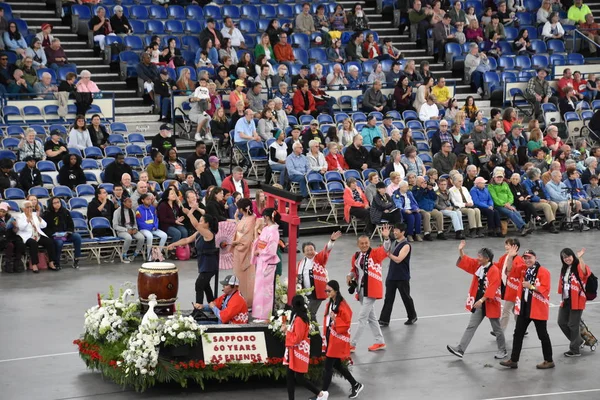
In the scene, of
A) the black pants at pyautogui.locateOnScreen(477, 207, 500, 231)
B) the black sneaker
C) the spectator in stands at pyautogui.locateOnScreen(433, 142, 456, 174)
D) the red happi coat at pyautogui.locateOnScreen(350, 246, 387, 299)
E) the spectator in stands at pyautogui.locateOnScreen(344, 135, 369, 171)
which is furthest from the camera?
the spectator in stands at pyautogui.locateOnScreen(433, 142, 456, 174)

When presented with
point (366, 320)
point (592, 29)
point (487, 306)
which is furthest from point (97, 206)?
point (592, 29)

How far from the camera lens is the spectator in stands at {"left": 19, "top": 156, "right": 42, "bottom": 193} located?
1992cm

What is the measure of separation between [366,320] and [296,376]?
223 centimetres

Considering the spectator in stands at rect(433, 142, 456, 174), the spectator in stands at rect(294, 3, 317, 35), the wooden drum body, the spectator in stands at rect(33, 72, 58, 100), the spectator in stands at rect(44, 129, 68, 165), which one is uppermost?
the spectator in stands at rect(294, 3, 317, 35)

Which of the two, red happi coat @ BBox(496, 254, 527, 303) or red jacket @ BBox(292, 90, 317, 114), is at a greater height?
red jacket @ BBox(292, 90, 317, 114)

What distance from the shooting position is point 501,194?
22.7m

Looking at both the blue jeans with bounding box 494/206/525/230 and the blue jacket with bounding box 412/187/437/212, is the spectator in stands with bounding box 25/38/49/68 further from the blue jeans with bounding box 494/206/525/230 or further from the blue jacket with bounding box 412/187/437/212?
the blue jeans with bounding box 494/206/525/230

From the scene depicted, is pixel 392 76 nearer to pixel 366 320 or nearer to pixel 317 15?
pixel 317 15

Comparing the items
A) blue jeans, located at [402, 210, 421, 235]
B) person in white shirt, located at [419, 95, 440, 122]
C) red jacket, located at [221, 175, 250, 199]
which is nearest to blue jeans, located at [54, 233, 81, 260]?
red jacket, located at [221, 175, 250, 199]

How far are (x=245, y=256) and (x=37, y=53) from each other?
11.4m

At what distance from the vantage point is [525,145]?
81.8ft

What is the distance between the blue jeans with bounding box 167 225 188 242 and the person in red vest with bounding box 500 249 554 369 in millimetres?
8024

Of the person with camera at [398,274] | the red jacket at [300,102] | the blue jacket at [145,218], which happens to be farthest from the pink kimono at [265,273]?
the red jacket at [300,102]

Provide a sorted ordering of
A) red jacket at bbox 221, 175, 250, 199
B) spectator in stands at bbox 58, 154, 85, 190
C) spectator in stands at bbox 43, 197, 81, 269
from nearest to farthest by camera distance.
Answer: spectator in stands at bbox 43, 197, 81, 269 → spectator in stands at bbox 58, 154, 85, 190 → red jacket at bbox 221, 175, 250, 199
